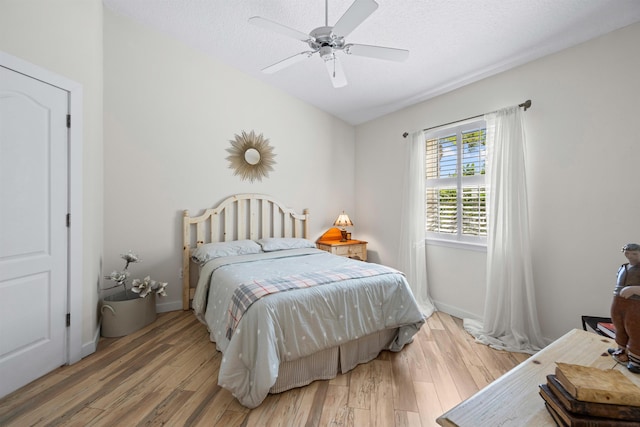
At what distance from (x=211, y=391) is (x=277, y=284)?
2.60ft

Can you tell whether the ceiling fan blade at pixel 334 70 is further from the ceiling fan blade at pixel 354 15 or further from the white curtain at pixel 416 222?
the white curtain at pixel 416 222

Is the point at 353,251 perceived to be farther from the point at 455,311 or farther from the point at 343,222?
the point at 455,311

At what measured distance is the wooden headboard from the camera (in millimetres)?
3178

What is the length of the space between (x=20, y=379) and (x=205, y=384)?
46.1 inches

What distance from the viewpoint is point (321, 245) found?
4059 mm

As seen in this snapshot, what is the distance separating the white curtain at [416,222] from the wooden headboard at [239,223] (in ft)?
4.73

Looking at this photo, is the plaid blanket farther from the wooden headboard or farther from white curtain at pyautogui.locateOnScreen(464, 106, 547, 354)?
the wooden headboard

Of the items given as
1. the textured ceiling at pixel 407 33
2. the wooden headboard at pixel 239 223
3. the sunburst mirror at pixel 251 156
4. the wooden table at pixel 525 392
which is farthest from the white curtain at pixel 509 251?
the sunburst mirror at pixel 251 156

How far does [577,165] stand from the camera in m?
2.22

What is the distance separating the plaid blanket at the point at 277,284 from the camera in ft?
5.93

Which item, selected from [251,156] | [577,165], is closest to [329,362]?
[577,165]

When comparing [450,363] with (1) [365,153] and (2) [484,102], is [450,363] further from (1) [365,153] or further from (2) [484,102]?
(1) [365,153]

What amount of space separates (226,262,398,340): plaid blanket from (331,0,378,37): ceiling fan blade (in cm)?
168


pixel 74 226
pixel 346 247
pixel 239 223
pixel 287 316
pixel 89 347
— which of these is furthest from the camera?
pixel 346 247
